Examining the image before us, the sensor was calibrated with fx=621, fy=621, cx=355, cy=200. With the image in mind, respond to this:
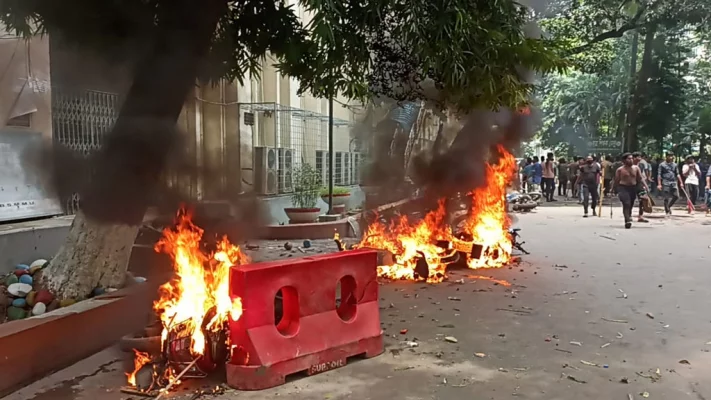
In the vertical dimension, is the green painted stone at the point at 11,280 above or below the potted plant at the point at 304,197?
below

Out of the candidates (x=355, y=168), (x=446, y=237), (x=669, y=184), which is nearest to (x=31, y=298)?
(x=446, y=237)

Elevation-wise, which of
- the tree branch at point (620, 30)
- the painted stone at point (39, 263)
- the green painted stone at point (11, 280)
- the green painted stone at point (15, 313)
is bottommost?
the green painted stone at point (15, 313)

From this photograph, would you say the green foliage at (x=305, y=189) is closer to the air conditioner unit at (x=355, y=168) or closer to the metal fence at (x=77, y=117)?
the air conditioner unit at (x=355, y=168)

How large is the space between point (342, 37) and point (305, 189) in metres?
7.94

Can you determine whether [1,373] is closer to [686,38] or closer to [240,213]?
[240,213]

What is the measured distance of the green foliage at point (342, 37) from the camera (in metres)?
4.90

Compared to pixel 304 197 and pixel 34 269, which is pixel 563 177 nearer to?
pixel 304 197

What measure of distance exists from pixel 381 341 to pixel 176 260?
71.6 inches

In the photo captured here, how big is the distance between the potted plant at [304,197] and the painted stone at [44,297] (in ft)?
22.6

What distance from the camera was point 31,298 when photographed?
17.1ft

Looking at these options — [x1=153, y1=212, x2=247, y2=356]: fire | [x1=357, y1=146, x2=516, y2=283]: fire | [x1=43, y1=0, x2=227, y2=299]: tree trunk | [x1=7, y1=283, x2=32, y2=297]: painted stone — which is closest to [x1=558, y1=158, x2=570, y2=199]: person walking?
[x1=357, y1=146, x2=516, y2=283]: fire

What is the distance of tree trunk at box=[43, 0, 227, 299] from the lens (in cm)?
514

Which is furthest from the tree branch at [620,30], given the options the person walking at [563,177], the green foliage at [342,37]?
the green foliage at [342,37]

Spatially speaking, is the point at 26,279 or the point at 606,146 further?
the point at 606,146
